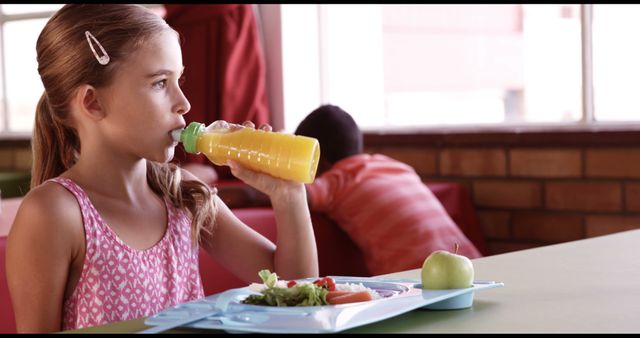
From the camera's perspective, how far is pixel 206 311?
1.05 meters

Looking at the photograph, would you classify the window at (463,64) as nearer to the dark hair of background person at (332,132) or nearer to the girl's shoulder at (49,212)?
the dark hair of background person at (332,132)

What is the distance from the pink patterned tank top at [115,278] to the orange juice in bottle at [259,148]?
19cm

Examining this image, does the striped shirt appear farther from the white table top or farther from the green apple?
the green apple

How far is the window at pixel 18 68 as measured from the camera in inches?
185

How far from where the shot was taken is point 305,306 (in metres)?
1.08

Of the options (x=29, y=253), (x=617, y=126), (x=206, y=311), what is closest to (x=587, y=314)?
(x=206, y=311)

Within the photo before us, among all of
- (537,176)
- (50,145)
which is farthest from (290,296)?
(537,176)

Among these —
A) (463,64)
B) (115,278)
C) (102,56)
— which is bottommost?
(115,278)

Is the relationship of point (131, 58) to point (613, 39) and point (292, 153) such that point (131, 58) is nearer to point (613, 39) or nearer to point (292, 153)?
point (292, 153)

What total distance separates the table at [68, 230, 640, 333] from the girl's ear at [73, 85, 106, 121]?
1.64 ft

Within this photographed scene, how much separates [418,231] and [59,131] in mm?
1444

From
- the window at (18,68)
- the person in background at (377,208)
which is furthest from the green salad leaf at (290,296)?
the window at (18,68)

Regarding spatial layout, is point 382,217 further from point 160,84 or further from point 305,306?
point 305,306

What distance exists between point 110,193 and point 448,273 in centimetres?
61
